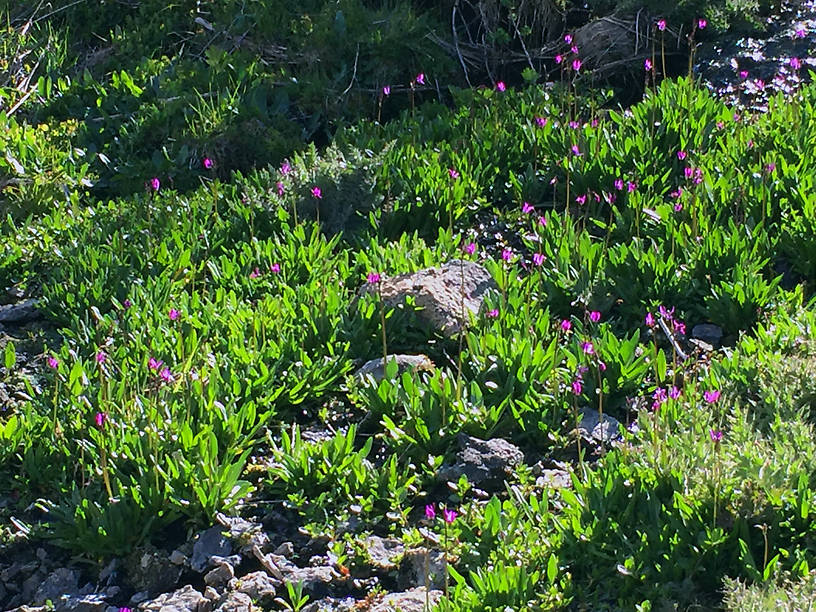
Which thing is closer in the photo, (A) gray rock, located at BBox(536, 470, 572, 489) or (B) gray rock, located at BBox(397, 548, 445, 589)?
(B) gray rock, located at BBox(397, 548, 445, 589)

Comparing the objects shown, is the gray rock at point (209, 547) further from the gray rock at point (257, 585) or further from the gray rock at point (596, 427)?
the gray rock at point (596, 427)

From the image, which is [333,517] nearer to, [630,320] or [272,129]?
[630,320]

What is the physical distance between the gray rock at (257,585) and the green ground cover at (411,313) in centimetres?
27

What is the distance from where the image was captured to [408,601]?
3295 millimetres

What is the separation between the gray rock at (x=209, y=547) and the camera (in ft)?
11.7

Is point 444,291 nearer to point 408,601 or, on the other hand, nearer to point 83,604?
point 408,601

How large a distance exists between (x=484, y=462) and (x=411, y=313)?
98 cm

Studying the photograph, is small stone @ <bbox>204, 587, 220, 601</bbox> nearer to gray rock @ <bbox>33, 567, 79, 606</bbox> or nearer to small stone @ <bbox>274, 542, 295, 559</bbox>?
small stone @ <bbox>274, 542, 295, 559</bbox>

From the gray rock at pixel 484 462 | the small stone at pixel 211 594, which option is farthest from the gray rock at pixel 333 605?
the gray rock at pixel 484 462

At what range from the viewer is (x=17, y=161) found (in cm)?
597

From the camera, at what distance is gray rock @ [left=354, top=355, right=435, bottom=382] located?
168 inches

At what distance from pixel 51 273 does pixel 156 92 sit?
204 centimetres

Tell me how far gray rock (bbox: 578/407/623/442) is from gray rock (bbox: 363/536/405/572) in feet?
2.80

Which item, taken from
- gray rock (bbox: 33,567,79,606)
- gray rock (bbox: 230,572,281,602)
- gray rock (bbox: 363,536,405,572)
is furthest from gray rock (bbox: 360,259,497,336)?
gray rock (bbox: 33,567,79,606)
